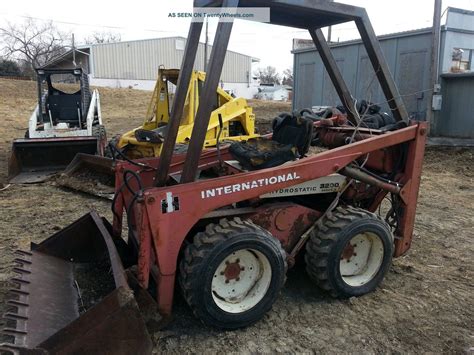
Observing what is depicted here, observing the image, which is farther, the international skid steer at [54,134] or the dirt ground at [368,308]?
the international skid steer at [54,134]

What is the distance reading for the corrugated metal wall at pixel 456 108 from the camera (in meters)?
12.2

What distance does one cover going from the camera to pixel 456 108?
12.5m

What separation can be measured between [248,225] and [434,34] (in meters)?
10.7

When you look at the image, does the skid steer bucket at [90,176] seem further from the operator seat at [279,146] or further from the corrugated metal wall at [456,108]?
the corrugated metal wall at [456,108]

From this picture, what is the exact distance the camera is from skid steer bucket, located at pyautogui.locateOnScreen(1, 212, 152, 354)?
2.30 m

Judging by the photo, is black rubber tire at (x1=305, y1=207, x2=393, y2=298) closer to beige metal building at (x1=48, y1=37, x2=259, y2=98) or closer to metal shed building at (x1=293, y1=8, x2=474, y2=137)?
metal shed building at (x1=293, y1=8, x2=474, y2=137)

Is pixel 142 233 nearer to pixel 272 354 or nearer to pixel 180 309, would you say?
pixel 180 309

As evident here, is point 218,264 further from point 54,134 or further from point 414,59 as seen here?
point 414,59

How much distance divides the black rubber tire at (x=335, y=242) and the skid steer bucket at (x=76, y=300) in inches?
55.3

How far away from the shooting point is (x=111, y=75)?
128 feet

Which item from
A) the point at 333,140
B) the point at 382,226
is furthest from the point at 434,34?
the point at 382,226

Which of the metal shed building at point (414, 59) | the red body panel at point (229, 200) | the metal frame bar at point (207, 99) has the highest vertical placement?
the metal shed building at point (414, 59)

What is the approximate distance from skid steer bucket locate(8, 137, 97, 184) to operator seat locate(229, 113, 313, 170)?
5492mm

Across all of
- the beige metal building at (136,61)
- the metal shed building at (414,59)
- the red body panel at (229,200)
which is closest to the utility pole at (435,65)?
the metal shed building at (414,59)
